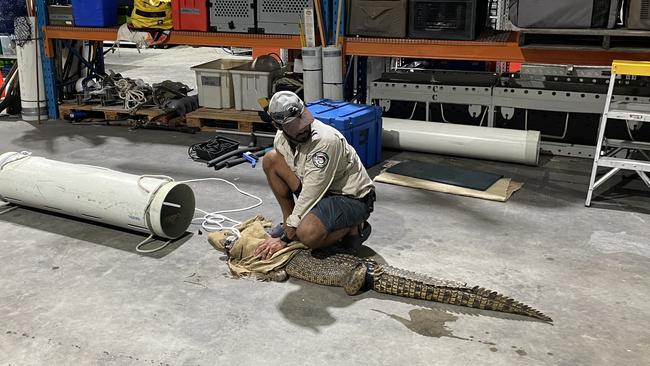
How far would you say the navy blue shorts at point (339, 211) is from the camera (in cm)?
397

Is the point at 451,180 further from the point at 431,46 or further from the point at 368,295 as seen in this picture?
the point at 368,295

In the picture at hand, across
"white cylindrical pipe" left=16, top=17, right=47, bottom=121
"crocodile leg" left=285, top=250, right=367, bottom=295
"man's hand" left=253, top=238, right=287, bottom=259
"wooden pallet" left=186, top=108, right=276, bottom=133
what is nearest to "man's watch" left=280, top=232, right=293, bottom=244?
"man's hand" left=253, top=238, right=287, bottom=259

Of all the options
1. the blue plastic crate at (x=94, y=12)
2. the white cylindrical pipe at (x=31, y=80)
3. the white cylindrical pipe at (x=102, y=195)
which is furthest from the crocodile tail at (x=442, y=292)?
the white cylindrical pipe at (x=31, y=80)

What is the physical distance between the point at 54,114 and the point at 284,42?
3633 mm

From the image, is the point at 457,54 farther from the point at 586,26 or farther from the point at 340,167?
the point at 340,167

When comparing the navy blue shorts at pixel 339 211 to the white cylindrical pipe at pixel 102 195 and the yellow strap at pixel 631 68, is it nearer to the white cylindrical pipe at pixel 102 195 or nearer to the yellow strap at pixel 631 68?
the white cylindrical pipe at pixel 102 195

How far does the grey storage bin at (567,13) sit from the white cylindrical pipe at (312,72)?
2.12 m

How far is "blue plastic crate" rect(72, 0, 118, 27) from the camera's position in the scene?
26.0 feet

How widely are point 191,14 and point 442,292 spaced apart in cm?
513

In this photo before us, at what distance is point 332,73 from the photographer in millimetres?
6738

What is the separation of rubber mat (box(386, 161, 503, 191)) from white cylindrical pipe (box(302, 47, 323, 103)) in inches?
50.7

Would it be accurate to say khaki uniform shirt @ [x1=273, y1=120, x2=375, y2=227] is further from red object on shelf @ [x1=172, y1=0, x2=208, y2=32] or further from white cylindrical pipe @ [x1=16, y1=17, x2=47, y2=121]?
white cylindrical pipe @ [x1=16, y1=17, x2=47, y2=121]

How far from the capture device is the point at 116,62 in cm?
1438

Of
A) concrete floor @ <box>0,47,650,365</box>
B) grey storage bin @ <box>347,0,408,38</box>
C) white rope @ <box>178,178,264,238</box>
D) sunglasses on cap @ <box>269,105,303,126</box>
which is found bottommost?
concrete floor @ <box>0,47,650,365</box>
